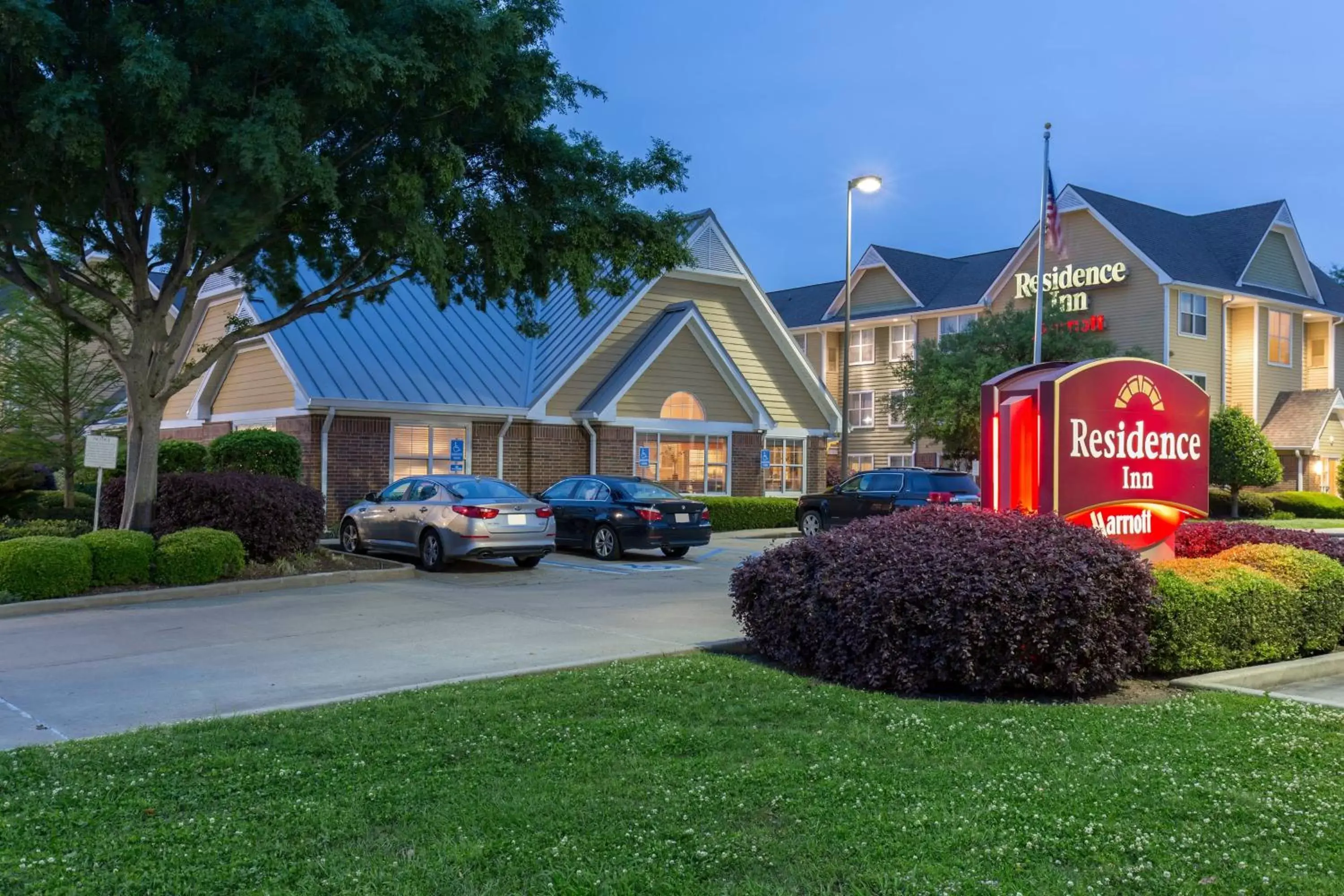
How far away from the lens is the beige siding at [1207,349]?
37750 millimetres

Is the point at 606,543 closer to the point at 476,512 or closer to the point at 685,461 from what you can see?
the point at 476,512

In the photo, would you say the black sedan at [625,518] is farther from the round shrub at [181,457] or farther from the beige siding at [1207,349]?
the beige siding at [1207,349]

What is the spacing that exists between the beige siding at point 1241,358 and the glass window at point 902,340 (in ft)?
38.3

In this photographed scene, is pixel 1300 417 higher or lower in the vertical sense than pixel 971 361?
lower

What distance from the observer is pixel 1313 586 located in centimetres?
935

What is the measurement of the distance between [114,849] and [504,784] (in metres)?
1.72

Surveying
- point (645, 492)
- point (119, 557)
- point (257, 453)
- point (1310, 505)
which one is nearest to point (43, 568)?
point (119, 557)

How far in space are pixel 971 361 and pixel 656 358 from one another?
39.8 ft

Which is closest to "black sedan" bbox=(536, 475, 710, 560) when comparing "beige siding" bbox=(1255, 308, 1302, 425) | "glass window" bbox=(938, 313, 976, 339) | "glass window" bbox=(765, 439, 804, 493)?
"glass window" bbox=(765, 439, 804, 493)

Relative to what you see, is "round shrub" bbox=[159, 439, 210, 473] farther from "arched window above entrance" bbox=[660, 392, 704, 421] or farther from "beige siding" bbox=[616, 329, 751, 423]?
"arched window above entrance" bbox=[660, 392, 704, 421]

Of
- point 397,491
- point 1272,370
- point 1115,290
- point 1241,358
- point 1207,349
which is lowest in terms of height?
point 397,491

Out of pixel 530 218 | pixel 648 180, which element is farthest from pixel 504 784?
pixel 648 180

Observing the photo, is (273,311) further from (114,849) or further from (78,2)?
(114,849)

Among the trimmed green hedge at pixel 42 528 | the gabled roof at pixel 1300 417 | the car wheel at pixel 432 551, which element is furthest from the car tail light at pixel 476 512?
the gabled roof at pixel 1300 417
